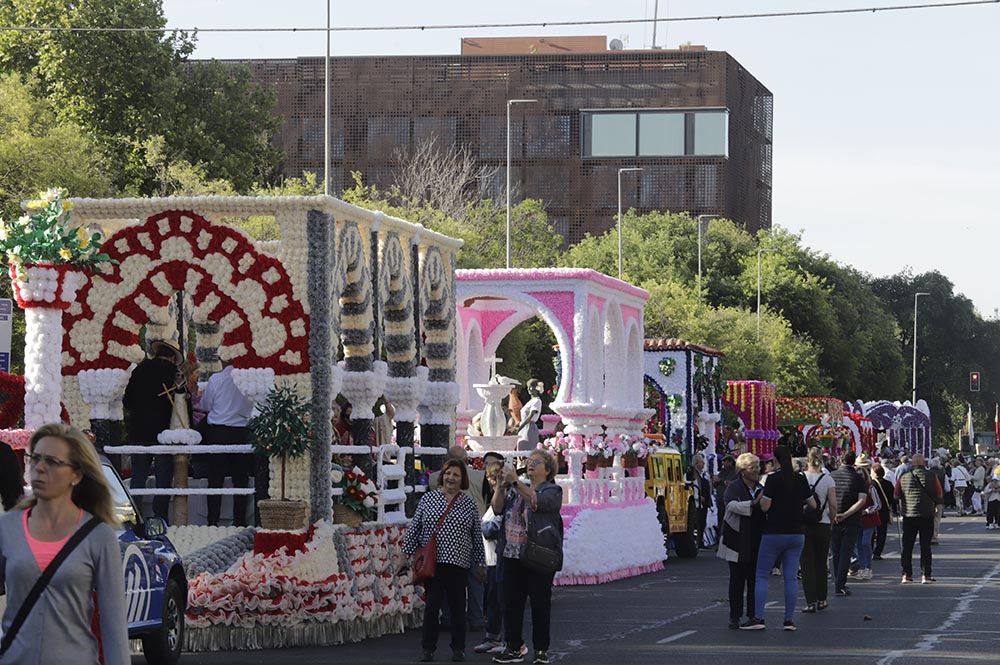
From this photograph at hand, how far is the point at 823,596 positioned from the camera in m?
22.4

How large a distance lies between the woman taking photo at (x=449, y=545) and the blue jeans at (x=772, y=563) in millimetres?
→ 3872

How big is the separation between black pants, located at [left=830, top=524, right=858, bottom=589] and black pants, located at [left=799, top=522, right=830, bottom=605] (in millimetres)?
2605

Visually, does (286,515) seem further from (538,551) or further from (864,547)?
(864,547)

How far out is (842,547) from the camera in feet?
82.1

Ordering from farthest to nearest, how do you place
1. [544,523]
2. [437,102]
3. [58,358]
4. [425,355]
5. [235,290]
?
[437,102] < [425,355] < [235,290] < [58,358] < [544,523]

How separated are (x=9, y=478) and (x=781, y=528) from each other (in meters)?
11.5

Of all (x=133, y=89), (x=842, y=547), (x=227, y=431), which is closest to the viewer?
(x=227, y=431)

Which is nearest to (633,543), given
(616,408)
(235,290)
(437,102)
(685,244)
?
(616,408)

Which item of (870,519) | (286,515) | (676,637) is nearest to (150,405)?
(286,515)

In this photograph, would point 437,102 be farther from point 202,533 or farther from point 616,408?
point 202,533

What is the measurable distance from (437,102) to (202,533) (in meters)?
80.3

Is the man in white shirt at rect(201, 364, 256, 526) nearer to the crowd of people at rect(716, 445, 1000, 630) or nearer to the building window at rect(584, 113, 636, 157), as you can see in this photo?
the crowd of people at rect(716, 445, 1000, 630)

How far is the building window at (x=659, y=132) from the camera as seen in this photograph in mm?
97250

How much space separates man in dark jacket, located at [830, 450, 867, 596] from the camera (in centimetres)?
2480
